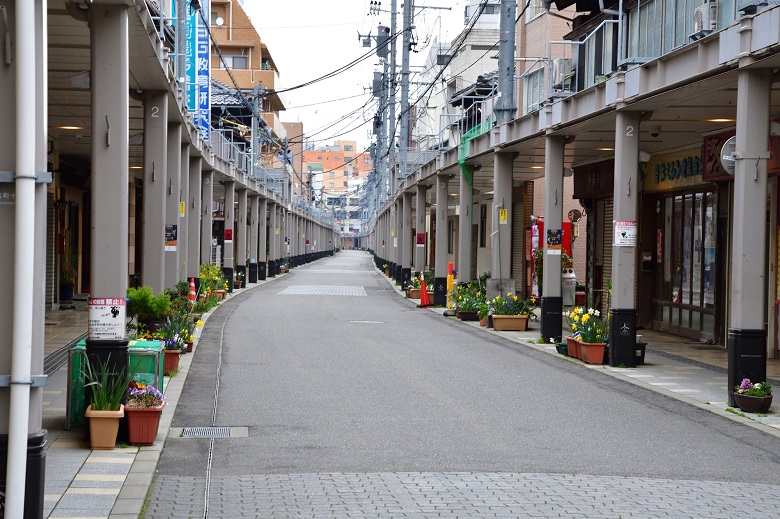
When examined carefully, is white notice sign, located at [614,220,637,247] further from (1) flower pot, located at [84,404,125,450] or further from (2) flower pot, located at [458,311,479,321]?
(2) flower pot, located at [458,311,479,321]

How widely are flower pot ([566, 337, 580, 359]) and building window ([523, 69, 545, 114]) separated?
5.31 m

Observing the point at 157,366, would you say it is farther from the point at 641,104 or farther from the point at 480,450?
the point at 641,104

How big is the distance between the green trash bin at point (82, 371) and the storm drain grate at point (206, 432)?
549mm

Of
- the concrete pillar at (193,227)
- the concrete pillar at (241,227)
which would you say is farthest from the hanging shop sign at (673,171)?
the concrete pillar at (241,227)

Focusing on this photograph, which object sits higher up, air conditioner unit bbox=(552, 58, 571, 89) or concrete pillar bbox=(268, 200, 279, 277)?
air conditioner unit bbox=(552, 58, 571, 89)

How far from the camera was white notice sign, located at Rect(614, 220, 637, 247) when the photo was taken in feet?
53.2

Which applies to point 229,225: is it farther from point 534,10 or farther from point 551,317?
point 551,317

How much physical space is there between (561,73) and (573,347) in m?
5.57

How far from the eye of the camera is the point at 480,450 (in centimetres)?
928

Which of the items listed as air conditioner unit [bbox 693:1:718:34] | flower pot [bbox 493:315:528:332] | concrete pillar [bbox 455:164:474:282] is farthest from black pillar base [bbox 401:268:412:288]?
air conditioner unit [bbox 693:1:718:34]

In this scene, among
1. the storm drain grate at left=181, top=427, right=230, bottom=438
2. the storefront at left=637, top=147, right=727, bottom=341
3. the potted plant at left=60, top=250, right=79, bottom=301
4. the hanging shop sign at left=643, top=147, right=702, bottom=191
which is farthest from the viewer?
the potted plant at left=60, top=250, right=79, bottom=301

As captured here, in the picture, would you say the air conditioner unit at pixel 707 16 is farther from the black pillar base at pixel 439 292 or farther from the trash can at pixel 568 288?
the black pillar base at pixel 439 292

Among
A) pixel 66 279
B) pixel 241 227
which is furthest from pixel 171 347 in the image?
pixel 241 227

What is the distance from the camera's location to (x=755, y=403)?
11.6 meters
